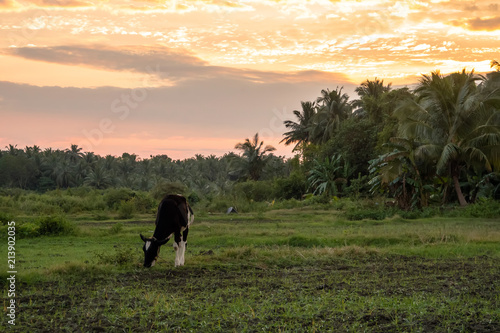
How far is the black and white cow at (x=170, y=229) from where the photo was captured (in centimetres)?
1220

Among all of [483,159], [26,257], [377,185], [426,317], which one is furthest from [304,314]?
[377,185]

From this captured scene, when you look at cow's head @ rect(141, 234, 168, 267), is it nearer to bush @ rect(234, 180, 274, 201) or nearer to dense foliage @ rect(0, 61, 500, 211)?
dense foliage @ rect(0, 61, 500, 211)

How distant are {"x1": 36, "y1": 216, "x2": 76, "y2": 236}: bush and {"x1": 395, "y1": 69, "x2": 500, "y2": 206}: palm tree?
17275 millimetres

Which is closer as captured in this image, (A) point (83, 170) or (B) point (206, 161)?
(A) point (83, 170)

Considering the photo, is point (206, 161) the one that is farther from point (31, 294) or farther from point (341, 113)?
point (31, 294)

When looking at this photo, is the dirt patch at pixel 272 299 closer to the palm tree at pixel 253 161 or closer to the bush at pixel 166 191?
the bush at pixel 166 191

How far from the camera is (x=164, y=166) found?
87000 millimetres

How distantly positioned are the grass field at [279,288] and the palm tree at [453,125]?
1118 cm

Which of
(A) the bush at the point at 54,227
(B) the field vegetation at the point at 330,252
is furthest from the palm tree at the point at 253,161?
(A) the bush at the point at 54,227

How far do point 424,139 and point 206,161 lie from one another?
221 feet

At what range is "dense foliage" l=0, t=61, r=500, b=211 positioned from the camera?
2880 cm

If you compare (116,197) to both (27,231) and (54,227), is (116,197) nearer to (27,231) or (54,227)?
(54,227)

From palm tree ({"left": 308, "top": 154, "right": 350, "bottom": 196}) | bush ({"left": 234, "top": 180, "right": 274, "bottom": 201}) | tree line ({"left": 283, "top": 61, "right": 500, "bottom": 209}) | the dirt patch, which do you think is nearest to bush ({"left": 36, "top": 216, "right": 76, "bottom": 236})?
the dirt patch

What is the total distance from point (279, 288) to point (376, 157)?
33.4 m
